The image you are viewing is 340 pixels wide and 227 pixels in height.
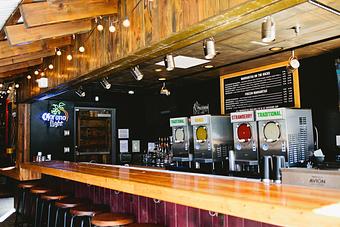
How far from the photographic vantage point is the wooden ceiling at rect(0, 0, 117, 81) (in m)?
3.30

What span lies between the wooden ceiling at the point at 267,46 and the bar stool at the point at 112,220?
203 centimetres

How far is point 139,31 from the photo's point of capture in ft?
10.5

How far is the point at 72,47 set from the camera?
194 inches

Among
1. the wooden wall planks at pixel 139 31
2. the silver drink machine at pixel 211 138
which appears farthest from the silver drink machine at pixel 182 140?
the wooden wall planks at pixel 139 31

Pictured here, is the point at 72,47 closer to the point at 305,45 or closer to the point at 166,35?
the point at 166,35

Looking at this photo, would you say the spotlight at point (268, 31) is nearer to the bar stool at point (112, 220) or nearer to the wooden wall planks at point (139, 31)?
the wooden wall planks at point (139, 31)

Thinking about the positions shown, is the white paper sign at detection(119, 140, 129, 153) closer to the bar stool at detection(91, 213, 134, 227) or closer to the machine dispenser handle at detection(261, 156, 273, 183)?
the bar stool at detection(91, 213, 134, 227)

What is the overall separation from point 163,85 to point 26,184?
10.2ft

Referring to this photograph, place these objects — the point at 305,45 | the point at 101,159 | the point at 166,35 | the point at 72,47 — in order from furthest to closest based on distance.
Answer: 1. the point at 101,159
2. the point at 72,47
3. the point at 305,45
4. the point at 166,35

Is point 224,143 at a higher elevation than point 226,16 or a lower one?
lower

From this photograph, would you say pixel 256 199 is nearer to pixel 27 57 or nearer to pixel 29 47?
pixel 29 47

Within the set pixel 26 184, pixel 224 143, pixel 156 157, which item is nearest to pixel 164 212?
pixel 224 143

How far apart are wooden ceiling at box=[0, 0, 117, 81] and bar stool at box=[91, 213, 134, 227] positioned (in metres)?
1.98

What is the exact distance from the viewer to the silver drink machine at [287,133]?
443 centimetres
